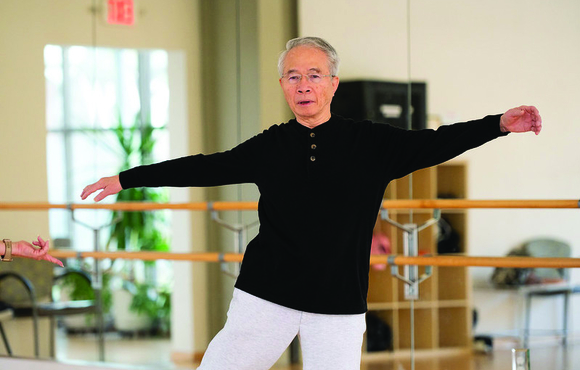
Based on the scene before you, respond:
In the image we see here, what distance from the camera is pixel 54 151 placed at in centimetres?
431

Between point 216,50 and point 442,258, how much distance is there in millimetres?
1808

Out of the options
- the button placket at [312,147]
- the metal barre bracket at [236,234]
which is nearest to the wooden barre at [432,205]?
the metal barre bracket at [236,234]

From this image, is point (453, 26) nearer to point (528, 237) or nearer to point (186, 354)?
point (528, 237)

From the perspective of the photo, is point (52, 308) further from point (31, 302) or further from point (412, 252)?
point (412, 252)

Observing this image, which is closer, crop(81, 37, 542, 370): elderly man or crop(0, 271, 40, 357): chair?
crop(81, 37, 542, 370): elderly man

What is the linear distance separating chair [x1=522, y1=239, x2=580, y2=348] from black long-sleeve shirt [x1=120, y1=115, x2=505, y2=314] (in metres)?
1.48

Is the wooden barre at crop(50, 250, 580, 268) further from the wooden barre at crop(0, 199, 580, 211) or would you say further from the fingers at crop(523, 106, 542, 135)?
the fingers at crop(523, 106, 542, 135)

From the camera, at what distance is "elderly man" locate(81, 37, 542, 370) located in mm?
1735

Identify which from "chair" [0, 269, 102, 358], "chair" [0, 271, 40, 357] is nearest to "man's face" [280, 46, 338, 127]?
"chair" [0, 269, 102, 358]

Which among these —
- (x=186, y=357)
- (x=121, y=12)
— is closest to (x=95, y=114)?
(x=121, y=12)

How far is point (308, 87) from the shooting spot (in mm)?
1808

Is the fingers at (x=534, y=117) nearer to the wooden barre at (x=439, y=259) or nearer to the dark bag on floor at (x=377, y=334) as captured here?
the wooden barre at (x=439, y=259)

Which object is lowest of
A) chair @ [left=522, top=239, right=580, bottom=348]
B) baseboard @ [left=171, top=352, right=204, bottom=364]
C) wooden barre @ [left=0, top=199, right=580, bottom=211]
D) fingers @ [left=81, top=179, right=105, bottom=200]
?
baseboard @ [left=171, top=352, right=204, bottom=364]

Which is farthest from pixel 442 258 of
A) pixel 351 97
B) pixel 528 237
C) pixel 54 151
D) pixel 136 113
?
pixel 54 151
